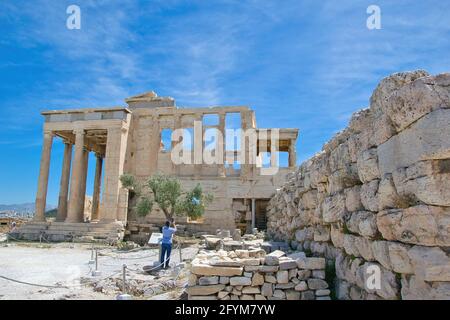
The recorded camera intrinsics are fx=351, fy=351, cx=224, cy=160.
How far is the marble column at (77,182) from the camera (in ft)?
87.2

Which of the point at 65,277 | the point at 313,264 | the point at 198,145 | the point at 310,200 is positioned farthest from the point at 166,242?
the point at 198,145

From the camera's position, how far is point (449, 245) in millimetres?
3068

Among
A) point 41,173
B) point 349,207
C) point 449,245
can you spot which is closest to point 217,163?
point 41,173

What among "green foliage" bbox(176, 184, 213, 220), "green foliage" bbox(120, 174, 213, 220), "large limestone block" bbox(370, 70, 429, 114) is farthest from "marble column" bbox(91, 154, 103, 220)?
"large limestone block" bbox(370, 70, 429, 114)

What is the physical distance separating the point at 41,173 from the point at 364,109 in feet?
93.6

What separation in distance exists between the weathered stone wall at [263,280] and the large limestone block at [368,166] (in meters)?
1.73

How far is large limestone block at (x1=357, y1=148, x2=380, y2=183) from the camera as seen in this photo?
4.19 meters

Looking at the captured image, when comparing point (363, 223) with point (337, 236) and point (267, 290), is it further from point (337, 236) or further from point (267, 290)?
point (267, 290)

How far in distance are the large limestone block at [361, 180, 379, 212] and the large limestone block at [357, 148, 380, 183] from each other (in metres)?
0.07

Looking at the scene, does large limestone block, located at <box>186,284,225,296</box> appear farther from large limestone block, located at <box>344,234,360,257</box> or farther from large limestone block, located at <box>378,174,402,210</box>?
large limestone block, located at <box>378,174,402,210</box>

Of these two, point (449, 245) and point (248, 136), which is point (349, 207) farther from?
point (248, 136)

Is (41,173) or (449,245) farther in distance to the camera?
(41,173)

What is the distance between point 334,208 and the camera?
5488 mm

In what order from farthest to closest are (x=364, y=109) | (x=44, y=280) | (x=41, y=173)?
(x=41, y=173) < (x=44, y=280) < (x=364, y=109)
